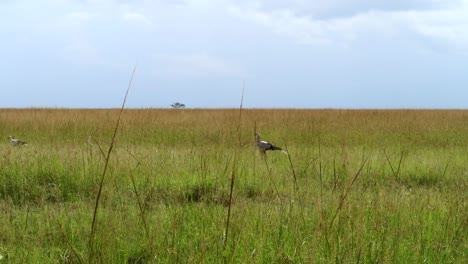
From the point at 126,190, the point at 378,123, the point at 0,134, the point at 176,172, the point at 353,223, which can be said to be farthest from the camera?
the point at 378,123

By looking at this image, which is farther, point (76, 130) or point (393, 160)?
point (76, 130)

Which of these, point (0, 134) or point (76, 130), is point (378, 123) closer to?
point (76, 130)

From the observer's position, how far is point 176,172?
648 centimetres

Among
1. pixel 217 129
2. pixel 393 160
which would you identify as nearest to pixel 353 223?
pixel 393 160

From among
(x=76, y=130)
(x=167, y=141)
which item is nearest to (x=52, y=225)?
(x=167, y=141)

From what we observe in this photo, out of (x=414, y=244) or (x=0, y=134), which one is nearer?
(x=414, y=244)

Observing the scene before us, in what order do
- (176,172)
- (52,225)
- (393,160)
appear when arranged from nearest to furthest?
(52,225) → (176,172) → (393,160)

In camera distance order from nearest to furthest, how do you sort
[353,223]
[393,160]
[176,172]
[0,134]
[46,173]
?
1. [353,223]
2. [46,173]
3. [176,172]
4. [393,160]
5. [0,134]

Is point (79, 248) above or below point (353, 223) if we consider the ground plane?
below

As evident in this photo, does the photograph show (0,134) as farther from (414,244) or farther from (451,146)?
(414,244)

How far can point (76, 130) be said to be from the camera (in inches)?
479

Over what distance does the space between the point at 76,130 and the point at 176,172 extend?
252 inches

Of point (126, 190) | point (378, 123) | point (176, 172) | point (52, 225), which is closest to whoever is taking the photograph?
point (52, 225)

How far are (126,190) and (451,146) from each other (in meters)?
7.70
